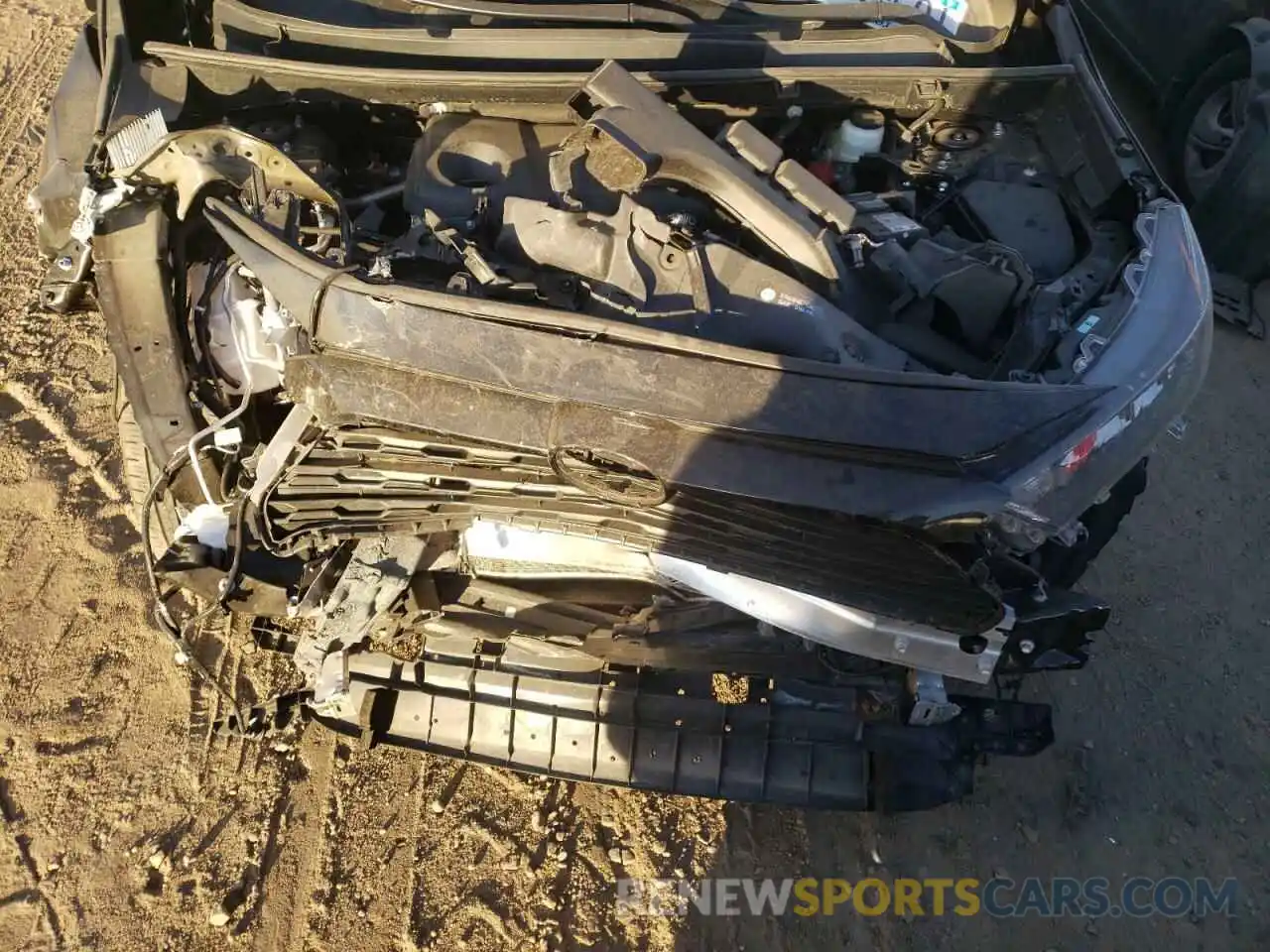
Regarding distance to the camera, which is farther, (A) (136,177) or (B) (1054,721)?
(B) (1054,721)

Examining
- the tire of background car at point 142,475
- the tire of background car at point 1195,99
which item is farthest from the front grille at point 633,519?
the tire of background car at point 1195,99

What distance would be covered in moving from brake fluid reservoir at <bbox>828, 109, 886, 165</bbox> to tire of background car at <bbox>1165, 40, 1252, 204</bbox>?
2.77 meters

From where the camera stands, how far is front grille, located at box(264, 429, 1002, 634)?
193 centimetres

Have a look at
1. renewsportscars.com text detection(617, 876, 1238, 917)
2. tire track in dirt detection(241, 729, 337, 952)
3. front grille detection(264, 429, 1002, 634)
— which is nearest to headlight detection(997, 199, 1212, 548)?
front grille detection(264, 429, 1002, 634)

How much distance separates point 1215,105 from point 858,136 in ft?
10.1

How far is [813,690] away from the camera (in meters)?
2.44

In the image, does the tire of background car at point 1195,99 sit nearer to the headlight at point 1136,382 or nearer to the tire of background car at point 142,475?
the headlight at point 1136,382

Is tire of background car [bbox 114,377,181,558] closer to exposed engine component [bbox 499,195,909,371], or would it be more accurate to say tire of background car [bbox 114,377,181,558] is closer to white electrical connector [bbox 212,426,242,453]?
white electrical connector [bbox 212,426,242,453]

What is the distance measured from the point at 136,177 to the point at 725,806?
2.44 m

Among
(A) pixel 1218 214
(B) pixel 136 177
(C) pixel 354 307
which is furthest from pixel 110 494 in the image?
(A) pixel 1218 214

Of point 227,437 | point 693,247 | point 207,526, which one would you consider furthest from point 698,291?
point 207,526

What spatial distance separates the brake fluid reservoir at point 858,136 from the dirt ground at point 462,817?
1845mm

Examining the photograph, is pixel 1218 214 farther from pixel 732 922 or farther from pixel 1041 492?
pixel 732 922

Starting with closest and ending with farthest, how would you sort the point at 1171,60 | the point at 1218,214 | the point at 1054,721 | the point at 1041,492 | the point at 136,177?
the point at 1041,492 → the point at 136,177 → the point at 1054,721 → the point at 1218,214 → the point at 1171,60
